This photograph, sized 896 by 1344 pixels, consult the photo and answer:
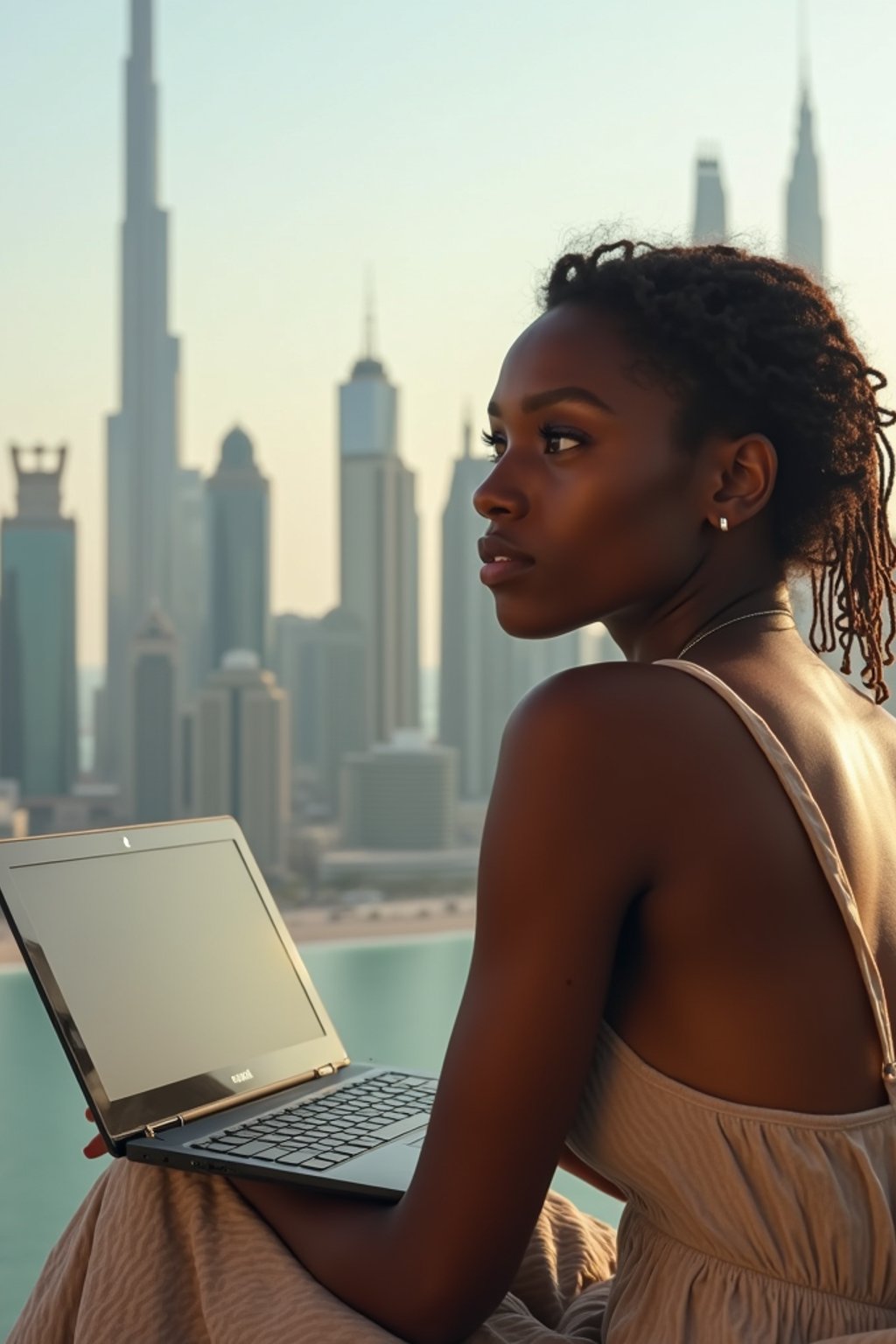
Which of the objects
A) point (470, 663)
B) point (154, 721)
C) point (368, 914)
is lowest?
point (368, 914)

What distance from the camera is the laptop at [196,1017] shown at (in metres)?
0.84

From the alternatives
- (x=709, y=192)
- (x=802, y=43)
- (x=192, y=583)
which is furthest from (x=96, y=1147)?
(x=709, y=192)

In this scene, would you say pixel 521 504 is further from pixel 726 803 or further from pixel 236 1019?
pixel 236 1019

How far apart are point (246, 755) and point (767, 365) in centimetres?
2494

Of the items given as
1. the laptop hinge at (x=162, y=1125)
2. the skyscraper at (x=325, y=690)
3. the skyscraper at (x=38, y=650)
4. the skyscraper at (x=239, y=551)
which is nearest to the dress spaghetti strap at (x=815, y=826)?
the laptop hinge at (x=162, y=1125)

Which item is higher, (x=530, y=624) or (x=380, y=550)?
Answer: (x=380, y=550)

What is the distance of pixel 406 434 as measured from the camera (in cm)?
3425

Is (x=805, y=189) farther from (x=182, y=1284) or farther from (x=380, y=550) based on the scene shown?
(x=182, y=1284)

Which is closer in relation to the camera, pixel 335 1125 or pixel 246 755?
pixel 335 1125

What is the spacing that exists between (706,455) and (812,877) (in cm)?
23

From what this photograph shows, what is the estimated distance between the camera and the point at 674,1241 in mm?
736

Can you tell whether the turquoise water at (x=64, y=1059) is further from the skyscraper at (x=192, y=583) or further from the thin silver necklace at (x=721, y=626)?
the skyscraper at (x=192, y=583)

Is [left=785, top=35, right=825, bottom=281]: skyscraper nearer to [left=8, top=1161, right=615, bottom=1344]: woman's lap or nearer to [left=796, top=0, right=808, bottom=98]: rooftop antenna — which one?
[left=796, top=0, right=808, bottom=98]: rooftop antenna

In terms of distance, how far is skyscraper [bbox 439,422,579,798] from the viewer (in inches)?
1040
